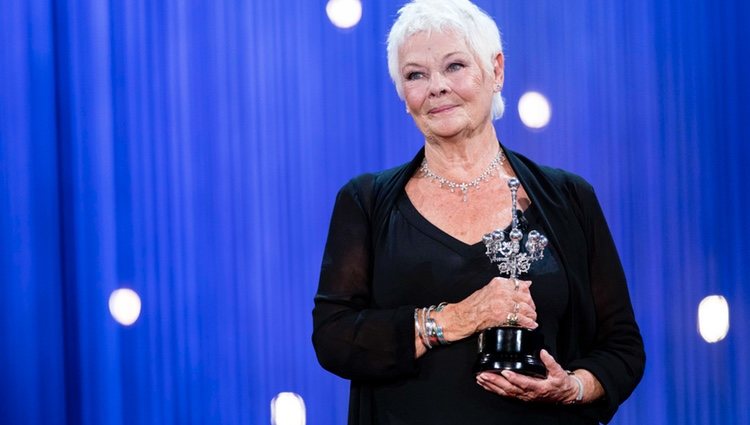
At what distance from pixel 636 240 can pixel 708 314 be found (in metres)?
0.31

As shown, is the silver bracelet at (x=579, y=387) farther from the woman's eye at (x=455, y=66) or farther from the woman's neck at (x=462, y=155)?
the woman's eye at (x=455, y=66)

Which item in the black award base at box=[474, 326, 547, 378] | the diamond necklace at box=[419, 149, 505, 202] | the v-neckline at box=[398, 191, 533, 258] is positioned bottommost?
the black award base at box=[474, 326, 547, 378]

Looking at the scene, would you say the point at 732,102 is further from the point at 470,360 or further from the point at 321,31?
the point at 470,360

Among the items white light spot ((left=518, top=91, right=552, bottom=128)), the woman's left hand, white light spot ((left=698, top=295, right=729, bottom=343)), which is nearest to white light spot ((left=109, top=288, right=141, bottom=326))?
white light spot ((left=518, top=91, right=552, bottom=128))

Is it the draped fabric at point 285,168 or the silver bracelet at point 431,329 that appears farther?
the draped fabric at point 285,168

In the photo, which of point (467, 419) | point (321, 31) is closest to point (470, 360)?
point (467, 419)

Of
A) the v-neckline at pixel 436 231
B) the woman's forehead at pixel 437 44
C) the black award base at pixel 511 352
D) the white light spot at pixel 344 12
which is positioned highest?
the white light spot at pixel 344 12

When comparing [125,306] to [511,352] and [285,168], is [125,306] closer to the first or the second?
[285,168]

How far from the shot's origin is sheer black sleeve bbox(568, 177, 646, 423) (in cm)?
173

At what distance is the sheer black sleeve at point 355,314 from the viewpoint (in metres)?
1.66

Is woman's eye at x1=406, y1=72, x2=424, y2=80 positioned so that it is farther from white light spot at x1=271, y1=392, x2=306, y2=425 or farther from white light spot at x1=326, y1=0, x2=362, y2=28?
white light spot at x1=271, y1=392, x2=306, y2=425

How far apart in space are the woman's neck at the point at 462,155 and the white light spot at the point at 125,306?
4.02ft

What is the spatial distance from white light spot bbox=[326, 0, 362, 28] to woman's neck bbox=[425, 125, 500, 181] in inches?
38.4

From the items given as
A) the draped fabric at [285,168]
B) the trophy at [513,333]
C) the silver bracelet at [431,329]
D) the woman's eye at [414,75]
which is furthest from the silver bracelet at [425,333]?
the draped fabric at [285,168]
